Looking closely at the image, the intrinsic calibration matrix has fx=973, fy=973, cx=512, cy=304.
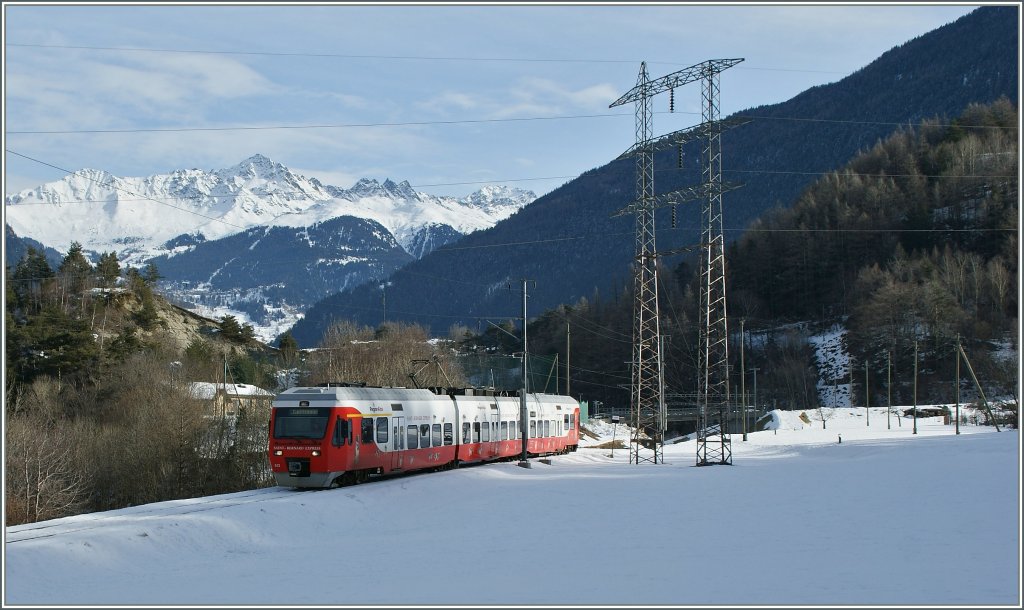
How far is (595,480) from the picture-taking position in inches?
1335

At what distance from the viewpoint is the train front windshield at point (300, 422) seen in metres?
29.2

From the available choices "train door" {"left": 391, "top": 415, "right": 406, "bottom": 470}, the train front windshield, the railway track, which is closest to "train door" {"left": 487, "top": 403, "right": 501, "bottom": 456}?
"train door" {"left": 391, "top": 415, "right": 406, "bottom": 470}

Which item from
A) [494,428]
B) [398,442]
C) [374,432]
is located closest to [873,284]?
[494,428]

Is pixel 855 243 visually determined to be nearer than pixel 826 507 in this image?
No

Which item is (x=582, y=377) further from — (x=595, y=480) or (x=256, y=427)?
(x=595, y=480)

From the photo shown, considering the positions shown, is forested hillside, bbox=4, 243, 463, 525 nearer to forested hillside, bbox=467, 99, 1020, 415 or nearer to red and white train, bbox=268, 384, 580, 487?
red and white train, bbox=268, 384, 580, 487

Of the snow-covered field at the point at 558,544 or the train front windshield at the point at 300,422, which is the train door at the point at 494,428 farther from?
the train front windshield at the point at 300,422

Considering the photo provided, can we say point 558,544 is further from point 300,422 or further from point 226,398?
point 226,398

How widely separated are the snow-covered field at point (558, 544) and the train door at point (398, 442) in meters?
1.60

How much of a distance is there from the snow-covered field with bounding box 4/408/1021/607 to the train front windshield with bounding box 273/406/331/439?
78.3 inches

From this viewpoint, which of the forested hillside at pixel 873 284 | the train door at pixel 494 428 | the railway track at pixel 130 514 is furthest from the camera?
the forested hillside at pixel 873 284

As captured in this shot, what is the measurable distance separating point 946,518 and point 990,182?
118 meters

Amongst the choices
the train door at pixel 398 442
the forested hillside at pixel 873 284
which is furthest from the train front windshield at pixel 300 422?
the forested hillside at pixel 873 284

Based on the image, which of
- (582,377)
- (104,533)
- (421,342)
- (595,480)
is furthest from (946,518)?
(582,377)
